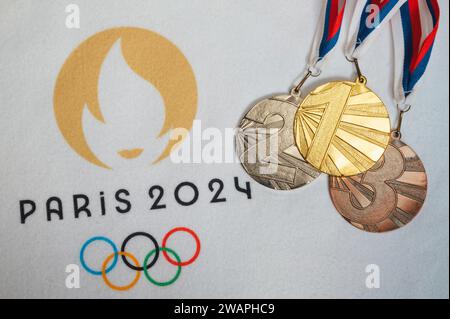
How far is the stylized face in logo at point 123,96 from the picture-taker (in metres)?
1.10

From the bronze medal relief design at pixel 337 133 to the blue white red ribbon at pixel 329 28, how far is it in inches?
3.7

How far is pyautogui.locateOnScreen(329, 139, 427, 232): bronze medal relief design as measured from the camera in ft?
3.82

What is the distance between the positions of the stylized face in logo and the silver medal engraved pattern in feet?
0.51

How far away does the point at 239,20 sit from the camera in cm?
115

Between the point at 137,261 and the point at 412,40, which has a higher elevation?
the point at 412,40

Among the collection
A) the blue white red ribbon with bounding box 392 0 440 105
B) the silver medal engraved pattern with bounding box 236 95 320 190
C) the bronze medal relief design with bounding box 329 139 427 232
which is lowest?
the bronze medal relief design with bounding box 329 139 427 232

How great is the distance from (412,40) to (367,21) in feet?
0.45

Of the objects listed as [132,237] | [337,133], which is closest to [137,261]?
[132,237]

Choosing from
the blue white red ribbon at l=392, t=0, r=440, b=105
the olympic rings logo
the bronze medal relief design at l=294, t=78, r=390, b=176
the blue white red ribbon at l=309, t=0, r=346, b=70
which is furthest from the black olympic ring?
the blue white red ribbon at l=392, t=0, r=440, b=105

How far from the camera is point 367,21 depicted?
45.0 inches

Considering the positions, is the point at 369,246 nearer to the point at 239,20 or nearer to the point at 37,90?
the point at 239,20

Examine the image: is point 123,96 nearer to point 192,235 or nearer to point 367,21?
point 192,235

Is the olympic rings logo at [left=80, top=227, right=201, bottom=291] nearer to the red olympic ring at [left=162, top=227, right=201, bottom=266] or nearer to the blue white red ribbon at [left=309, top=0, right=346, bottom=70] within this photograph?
the red olympic ring at [left=162, top=227, right=201, bottom=266]

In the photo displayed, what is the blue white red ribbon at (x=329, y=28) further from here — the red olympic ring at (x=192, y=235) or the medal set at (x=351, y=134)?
the red olympic ring at (x=192, y=235)
